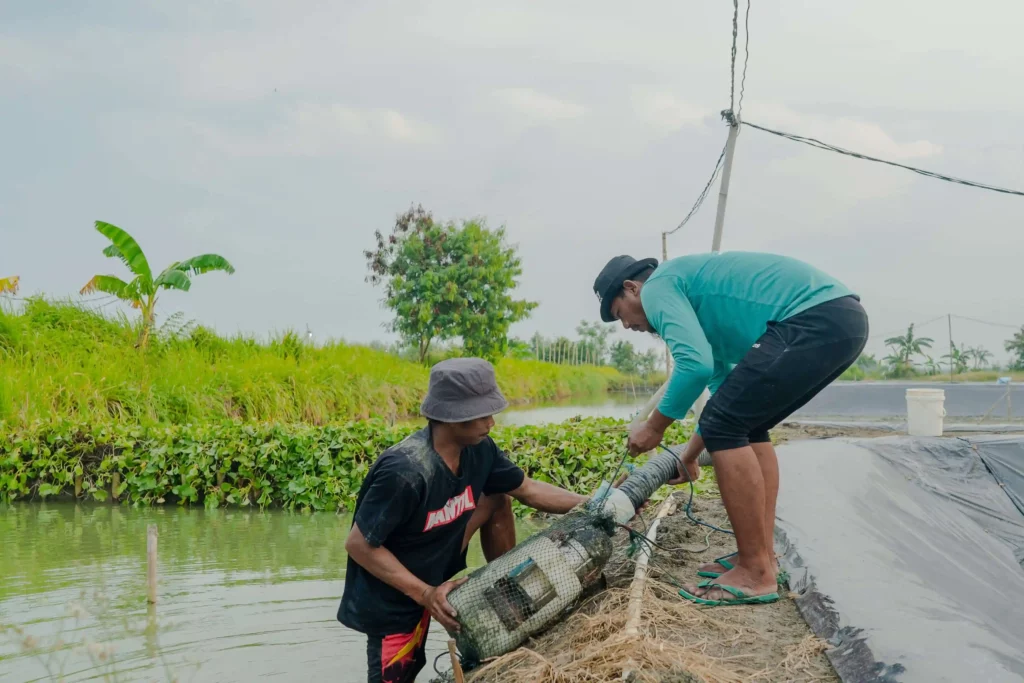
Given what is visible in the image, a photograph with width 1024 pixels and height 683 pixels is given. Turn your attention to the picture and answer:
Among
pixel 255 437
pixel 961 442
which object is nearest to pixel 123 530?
pixel 255 437

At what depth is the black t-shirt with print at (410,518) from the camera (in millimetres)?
2756

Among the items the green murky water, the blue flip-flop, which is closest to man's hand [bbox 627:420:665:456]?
the blue flip-flop

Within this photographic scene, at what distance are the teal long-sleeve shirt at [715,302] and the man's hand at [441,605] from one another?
0.98 meters

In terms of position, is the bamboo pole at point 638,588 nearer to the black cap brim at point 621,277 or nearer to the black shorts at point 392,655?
the black shorts at point 392,655

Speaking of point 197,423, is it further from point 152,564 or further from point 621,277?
point 621,277

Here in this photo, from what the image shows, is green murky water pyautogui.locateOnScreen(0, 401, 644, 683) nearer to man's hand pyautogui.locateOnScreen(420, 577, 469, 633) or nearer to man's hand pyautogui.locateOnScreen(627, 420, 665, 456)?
man's hand pyautogui.locateOnScreen(420, 577, 469, 633)

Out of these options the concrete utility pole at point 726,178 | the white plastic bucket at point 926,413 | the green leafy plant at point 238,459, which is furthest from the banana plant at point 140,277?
the white plastic bucket at point 926,413

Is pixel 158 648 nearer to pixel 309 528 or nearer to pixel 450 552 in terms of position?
pixel 450 552

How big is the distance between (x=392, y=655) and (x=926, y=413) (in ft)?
22.4

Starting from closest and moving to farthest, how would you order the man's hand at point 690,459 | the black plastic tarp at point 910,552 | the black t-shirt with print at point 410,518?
the black plastic tarp at point 910,552 < the black t-shirt with print at point 410,518 < the man's hand at point 690,459

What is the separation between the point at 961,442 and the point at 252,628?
5.56m

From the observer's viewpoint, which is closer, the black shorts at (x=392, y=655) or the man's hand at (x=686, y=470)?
the black shorts at (x=392, y=655)

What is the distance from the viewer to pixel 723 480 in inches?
114

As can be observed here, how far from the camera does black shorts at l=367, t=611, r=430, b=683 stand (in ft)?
9.92
